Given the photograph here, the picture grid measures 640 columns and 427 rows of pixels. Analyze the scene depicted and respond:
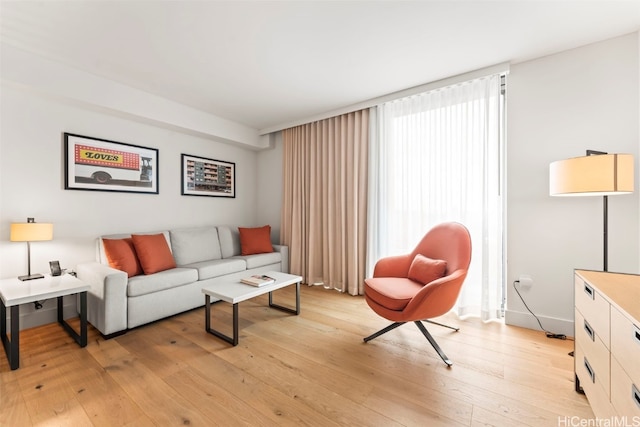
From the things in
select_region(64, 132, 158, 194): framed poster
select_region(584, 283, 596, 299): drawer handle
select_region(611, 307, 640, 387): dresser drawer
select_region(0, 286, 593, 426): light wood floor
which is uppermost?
select_region(64, 132, 158, 194): framed poster

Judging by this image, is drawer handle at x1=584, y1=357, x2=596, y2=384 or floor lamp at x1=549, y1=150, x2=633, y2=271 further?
floor lamp at x1=549, y1=150, x2=633, y2=271

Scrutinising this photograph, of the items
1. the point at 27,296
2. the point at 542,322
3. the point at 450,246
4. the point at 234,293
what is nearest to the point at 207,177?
the point at 234,293

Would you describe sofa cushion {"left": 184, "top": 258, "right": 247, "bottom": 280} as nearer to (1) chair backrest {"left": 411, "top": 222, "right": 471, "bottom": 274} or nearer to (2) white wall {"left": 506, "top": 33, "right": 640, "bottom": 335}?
(1) chair backrest {"left": 411, "top": 222, "right": 471, "bottom": 274}

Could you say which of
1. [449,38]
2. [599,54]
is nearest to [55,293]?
[449,38]

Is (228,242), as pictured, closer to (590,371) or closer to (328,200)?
(328,200)

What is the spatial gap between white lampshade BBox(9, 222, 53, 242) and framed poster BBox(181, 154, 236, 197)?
1.59m

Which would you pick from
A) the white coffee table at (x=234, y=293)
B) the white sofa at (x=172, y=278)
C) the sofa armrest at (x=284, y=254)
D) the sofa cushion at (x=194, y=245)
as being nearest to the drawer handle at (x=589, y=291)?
the white coffee table at (x=234, y=293)

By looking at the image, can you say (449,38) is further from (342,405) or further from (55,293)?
(55,293)

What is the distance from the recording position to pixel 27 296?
1869 millimetres

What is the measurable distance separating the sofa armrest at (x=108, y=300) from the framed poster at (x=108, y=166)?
1.08m

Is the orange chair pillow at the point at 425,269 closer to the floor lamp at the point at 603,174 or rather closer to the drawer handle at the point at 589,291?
the drawer handle at the point at 589,291

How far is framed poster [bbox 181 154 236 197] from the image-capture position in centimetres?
384

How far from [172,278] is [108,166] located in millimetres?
1540

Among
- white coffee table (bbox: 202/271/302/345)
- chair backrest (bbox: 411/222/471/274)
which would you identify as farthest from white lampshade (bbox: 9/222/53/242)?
chair backrest (bbox: 411/222/471/274)
